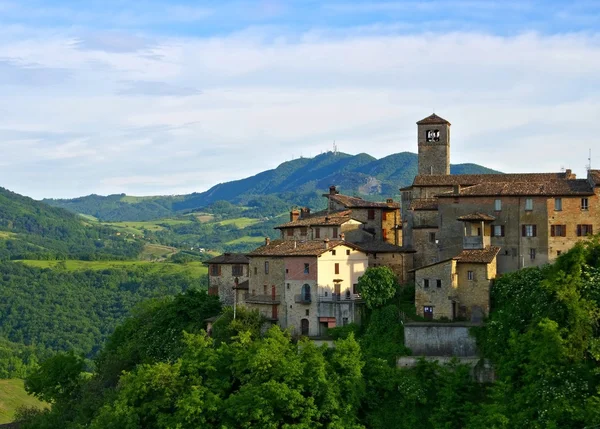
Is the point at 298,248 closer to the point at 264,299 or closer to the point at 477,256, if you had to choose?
the point at 264,299

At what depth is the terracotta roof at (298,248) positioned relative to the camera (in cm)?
6831

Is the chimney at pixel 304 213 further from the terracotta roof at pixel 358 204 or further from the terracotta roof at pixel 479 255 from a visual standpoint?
the terracotta roof at pixel 479 255

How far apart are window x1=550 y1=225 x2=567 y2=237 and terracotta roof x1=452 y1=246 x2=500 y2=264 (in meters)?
4.00

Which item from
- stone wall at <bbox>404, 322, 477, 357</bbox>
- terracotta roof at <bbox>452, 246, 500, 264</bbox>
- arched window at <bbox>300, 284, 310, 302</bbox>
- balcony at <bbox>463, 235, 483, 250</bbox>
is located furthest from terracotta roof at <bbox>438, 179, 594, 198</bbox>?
arched window at <bbox>300, 284, 310, 302</bbox>

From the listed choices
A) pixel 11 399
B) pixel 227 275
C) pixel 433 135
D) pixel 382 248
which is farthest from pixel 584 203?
pixel 11 399

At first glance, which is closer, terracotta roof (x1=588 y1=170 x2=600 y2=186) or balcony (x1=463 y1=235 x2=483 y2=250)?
balcony (x1=463 y1=235 x2=483 y2=250)

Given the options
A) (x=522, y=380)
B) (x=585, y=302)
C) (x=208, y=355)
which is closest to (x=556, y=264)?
(x=585, y=302)

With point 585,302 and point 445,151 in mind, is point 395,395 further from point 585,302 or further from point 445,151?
point 445,151

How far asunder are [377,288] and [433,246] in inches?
263

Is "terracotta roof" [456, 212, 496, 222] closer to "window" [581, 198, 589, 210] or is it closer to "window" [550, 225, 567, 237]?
"window" [550, 225, 567, 237]

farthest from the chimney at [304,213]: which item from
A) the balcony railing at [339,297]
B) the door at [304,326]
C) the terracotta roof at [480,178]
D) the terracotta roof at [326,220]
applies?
the door at [304,326]

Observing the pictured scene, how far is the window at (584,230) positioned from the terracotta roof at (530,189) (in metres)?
2.25

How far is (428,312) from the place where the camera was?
6288 cm

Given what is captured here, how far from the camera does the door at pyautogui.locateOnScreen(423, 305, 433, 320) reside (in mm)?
62750
